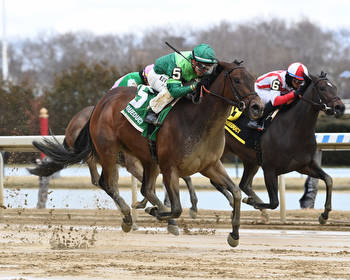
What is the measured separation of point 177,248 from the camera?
696 cm

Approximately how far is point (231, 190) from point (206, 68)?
3.35ft

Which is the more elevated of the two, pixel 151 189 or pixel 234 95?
pixel 234 95

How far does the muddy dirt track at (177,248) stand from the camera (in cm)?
539

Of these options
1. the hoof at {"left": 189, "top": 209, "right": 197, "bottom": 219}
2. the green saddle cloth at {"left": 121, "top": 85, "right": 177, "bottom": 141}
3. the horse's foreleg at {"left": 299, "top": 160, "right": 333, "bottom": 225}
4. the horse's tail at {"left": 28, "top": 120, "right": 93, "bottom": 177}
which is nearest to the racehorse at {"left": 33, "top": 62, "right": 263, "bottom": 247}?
the green saddle cloth at {"left": 121, "top": 85, "right": 177, "bottom": 141}

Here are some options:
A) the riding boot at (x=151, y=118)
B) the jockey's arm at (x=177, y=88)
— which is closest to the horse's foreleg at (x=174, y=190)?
the riding boot at (x=151, y=118)

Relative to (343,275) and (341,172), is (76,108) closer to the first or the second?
(341,172)

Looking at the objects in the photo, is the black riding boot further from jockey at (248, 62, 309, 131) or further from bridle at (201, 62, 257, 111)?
bridle at (201, 62, 257, 111)

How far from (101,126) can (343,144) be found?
3.01 metres

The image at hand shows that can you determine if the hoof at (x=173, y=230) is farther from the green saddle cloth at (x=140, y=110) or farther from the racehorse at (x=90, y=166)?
the racehorse at (x=90, y=166)

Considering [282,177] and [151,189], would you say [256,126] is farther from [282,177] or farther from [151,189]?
[151,189]

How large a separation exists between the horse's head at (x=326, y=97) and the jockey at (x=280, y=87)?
20 centimetres

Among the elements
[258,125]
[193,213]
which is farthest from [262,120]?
[193,213]

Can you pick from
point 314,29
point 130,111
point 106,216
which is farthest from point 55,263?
point 314,29

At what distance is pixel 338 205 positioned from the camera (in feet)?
38.5
